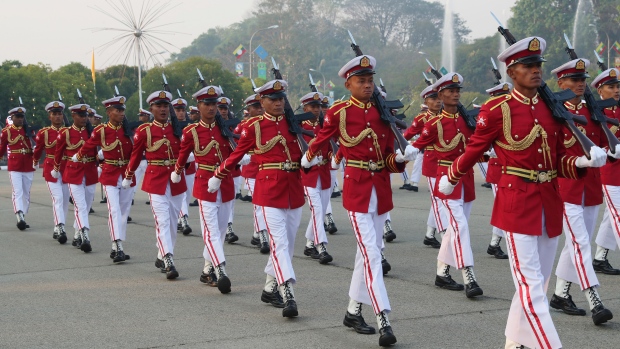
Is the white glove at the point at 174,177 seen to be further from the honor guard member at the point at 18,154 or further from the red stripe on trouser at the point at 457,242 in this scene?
the honor guard member at the point at 18,154

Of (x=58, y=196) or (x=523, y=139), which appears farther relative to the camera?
(x=58, y=196)

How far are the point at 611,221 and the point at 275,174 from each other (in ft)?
11.1

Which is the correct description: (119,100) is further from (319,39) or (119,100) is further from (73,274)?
(319,39)

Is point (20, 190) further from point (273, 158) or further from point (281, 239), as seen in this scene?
point (281, 239)

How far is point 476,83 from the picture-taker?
79125 millimetres

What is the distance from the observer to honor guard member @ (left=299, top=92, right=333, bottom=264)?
11766 mm

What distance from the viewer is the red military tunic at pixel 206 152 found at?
1009 centimetres

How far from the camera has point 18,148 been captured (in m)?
16.6

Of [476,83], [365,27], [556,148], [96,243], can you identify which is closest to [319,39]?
[365,27]

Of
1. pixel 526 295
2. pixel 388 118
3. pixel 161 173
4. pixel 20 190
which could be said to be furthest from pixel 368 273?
pixel 20 190

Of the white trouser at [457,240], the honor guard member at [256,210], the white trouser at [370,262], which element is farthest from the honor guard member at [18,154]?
the white trouser at [370,262]

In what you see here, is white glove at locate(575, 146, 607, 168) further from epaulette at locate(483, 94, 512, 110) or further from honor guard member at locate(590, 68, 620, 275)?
honor guard member at locate(590, 68, 620, 275)

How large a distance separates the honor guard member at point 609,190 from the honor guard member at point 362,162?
102 inches

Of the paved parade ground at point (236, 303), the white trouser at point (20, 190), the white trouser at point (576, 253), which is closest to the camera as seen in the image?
the paved parade ground at point (236, 303)
